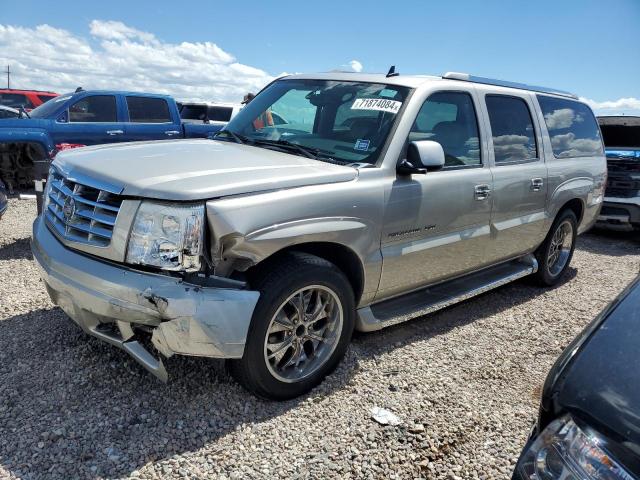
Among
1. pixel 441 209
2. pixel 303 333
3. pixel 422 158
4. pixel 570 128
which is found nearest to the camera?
pixel 303 333

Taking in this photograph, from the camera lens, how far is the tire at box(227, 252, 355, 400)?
273 centimetres

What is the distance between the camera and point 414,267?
11.7ft

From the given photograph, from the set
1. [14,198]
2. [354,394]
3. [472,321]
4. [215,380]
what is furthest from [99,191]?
[14,198]

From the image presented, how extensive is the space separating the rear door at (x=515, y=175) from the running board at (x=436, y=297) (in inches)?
6.1

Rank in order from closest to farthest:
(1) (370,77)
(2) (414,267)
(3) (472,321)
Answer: (2) (414,267) → (1) (370,77) → (3) (472,321)

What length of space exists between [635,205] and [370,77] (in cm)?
612

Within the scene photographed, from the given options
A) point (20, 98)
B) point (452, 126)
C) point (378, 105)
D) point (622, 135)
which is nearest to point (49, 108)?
point (378, 105)

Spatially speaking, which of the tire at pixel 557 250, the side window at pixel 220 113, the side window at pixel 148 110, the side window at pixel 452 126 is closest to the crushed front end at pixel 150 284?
the side window at pixel 452 126

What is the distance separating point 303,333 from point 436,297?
1.30 meters

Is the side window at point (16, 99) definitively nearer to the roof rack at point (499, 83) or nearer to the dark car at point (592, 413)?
the roof rack at point (499, 83)

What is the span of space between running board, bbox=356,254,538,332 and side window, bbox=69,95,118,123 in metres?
7.29

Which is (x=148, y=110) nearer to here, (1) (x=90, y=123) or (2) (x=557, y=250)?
(1) (x=90, y=123)

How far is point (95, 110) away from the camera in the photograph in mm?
9109

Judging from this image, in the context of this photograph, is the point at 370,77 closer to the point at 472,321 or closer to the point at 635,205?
the point at 472,321
